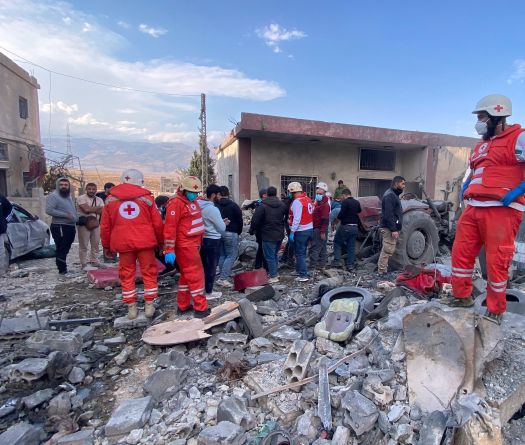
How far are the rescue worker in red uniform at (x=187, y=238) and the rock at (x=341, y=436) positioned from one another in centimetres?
211

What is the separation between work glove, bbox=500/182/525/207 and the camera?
2.71 metres

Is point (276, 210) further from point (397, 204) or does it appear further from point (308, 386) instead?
point (308, 386)

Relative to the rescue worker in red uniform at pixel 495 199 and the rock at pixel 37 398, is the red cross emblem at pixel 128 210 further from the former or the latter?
the rescue worker in red uniform at pixel 495 199

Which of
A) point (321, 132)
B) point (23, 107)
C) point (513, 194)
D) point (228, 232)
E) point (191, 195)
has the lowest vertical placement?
point (228, 232)

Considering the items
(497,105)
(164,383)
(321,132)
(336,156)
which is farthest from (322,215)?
(336,156)

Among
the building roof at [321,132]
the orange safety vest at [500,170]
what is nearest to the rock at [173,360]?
the orange safety vest at [500,170]

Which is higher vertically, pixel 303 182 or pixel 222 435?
pixel 303 182

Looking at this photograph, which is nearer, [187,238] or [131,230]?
[131,230]

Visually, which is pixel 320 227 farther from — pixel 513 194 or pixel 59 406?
pixel 59 406

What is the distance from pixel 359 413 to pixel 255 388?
824 millimetres

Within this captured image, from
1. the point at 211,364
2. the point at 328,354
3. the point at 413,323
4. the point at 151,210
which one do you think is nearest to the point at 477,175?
the point at 413,323

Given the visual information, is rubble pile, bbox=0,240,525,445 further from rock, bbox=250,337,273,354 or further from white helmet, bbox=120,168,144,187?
white helmet, bbox=120,168,144,187

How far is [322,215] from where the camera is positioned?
618 centimetres

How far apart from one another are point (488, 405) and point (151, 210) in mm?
3599
